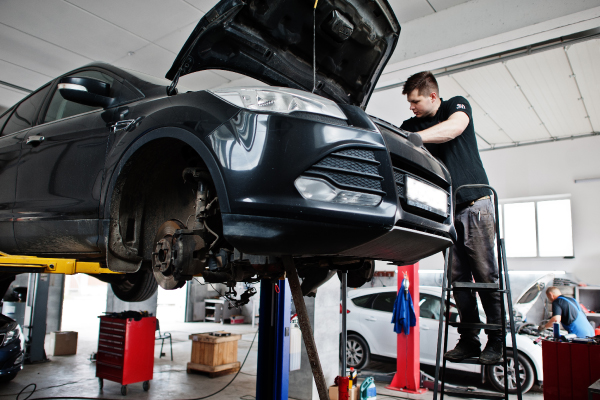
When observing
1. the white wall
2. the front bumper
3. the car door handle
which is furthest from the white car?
the car door handle

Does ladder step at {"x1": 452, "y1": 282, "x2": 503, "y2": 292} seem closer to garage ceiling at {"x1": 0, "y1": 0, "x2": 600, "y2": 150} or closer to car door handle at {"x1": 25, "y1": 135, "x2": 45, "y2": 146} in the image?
car door handle at {"x1": 25, "y1": 135, "x2": 45, "y2": 146}

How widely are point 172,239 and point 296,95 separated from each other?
0.73 meters

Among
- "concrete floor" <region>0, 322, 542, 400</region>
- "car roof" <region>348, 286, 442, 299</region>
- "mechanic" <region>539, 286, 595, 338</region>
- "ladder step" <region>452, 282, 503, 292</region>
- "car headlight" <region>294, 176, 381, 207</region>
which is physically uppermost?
"car headlight" <region>294, 176, 381, 207</region>

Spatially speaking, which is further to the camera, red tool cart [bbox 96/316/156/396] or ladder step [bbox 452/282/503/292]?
red tool cart [bbox 96/316/156/396]

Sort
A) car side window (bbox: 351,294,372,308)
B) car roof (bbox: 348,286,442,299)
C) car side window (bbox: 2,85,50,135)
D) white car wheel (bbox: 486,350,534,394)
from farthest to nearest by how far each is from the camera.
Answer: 1. car side window (bbox: 351,294,372,308)
2. car roof (bbox: 348,286,442,299)
3. white car wheel (bbox: 486,350,534,394)
4. car side window (bbox: 2,85,50,135)

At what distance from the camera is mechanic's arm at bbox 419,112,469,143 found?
2.16m

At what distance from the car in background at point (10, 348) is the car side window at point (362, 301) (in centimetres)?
432

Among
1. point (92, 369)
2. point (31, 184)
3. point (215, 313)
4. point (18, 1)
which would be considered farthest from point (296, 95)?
point (215, 313)

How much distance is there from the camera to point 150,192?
6.51 feet

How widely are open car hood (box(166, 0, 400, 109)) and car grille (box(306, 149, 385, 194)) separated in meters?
0.87

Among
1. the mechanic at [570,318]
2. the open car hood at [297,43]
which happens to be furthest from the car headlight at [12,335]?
the mechanic at [570,318]

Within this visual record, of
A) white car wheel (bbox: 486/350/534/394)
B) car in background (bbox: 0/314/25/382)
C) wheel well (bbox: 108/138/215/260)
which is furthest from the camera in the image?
white car wheel (bbox: 486/350/534/394)

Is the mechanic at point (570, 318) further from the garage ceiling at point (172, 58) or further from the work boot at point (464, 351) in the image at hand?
the work boot at point (464, 351)

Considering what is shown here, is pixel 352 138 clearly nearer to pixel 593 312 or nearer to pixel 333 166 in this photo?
pixel 333 166
